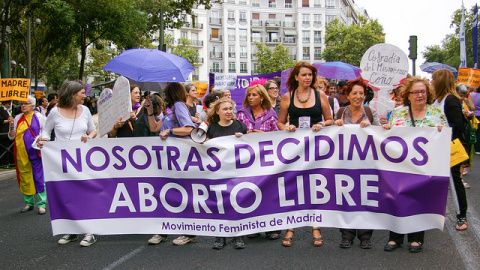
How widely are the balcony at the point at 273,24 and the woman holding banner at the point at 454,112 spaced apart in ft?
262

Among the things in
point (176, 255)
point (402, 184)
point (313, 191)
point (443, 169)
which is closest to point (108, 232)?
point (176, 255)

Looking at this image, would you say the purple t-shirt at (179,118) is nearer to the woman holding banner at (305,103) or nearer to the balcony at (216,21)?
the woman holding banner at (305,103)

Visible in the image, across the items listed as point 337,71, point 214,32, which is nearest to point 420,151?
point 337,71

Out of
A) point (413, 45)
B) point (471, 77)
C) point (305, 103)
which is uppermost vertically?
point (413, 45)

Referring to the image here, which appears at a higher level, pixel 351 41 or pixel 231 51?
pixel 231 51

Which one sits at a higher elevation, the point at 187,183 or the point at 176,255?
the point at 187,183

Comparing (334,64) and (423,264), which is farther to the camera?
(334,64)

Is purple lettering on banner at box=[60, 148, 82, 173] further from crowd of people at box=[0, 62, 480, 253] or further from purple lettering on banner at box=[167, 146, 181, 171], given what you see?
purple lettering on banner at box=[167, 146, 181, 171]

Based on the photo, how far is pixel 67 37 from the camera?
64.7 feet

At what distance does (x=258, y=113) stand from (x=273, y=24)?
80769 mm

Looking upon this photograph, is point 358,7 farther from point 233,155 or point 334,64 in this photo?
point 233,155

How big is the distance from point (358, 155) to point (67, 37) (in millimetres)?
17832

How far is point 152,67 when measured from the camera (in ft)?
21.4

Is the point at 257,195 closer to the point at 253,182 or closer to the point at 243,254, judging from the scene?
the point at 253,182
